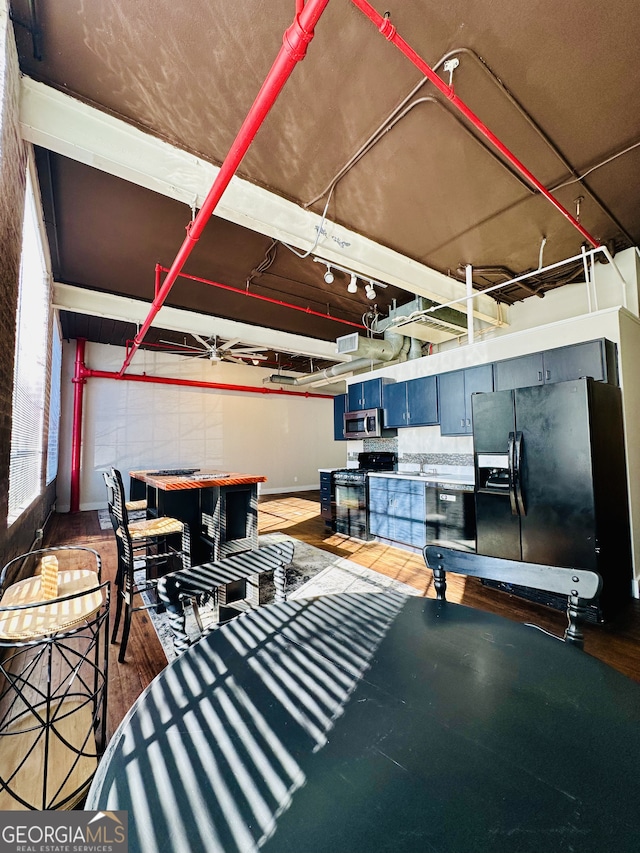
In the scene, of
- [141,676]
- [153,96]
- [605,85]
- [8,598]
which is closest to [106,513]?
[141,676]

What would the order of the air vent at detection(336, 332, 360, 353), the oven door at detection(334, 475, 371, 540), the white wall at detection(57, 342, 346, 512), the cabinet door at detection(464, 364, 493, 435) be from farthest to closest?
the white wall at detection(57, 342, 346, 512) → the air vent at detection(336, 332, 360, 353) → the oven door at detection(334, 475, 371, 540) → the cabinet door at detection(464, 364, 493, 435)

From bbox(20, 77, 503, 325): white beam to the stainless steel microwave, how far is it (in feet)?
8.05

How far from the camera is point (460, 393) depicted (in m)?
4.59

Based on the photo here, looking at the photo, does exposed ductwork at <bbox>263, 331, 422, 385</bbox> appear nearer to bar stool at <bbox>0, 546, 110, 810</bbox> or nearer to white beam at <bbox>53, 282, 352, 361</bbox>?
white beam at <bbox>53, 282, 352, 361</bbox>

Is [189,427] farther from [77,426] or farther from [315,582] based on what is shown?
[315,582]

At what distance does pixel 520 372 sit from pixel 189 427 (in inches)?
280

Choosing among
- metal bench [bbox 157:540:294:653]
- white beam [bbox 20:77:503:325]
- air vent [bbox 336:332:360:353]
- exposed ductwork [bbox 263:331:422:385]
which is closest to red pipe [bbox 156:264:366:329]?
air vent [bbox 336:332:360:353]

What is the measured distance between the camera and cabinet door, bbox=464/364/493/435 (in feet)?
13.9

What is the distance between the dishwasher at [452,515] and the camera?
12.9 feet

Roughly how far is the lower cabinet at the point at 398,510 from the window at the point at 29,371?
3842mm

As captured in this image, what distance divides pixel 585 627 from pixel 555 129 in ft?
11.5

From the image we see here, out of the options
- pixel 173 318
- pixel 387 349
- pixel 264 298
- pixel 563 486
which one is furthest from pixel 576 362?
pixel 173 318

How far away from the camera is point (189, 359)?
857cm

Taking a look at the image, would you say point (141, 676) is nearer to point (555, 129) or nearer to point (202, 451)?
point (555, 129)
